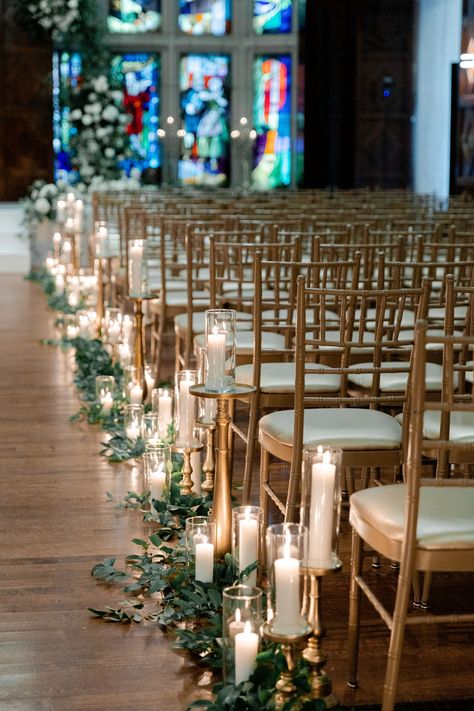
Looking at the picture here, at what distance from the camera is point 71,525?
4.14m

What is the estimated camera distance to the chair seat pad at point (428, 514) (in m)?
2.58

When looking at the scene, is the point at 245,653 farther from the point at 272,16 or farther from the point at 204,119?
the point at 272,16

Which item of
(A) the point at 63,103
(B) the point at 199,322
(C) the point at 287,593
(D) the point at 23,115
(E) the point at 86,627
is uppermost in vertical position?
(A) the point at 63,103

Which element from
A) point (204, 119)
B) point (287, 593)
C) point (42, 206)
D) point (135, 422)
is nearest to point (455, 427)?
point (287, 593)

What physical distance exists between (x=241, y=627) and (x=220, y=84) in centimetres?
1614

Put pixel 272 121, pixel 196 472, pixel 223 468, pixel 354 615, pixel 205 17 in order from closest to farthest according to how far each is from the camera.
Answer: pixel 354 615 < pixel 223 468 < pixel 196 472 < pixel 205 17 < pixel 272 121

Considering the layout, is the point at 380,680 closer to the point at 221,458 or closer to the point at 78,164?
the point at 221,458

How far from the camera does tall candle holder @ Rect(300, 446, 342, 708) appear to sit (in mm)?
2697

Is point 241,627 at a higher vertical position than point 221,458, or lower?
lower

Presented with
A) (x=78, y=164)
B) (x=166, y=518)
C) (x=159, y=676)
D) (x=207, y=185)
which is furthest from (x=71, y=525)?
(x=207, y=185)

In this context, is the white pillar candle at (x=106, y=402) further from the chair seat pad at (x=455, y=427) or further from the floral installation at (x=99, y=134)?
the floral installation at (x=99, y=134)

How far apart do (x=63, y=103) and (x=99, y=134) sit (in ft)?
3.19

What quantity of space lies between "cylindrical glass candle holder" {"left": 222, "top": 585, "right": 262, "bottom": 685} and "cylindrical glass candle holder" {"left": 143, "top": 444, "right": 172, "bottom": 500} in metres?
1.57

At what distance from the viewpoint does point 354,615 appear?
114 inches
